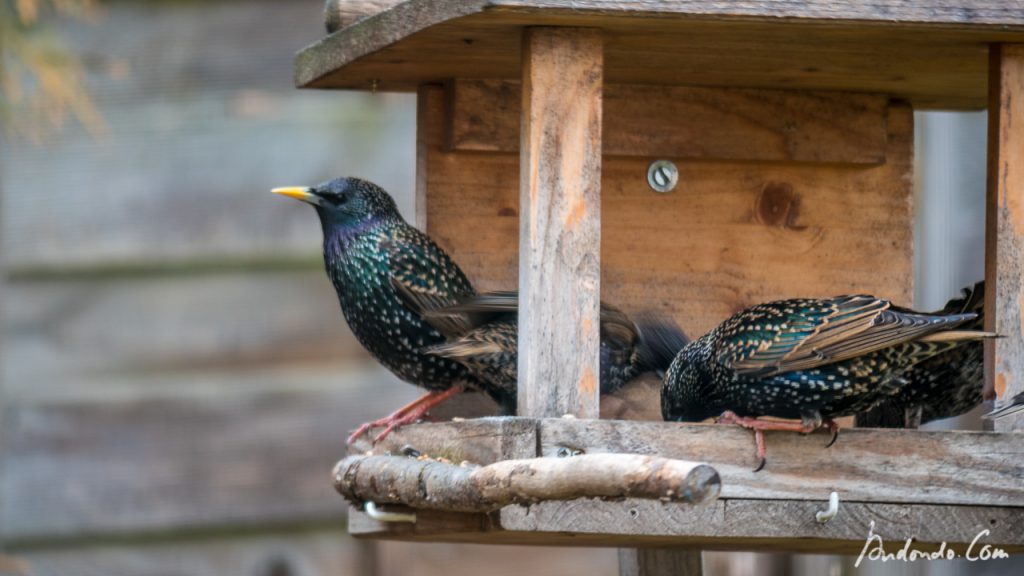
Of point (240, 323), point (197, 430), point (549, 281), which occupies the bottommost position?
point (197, 430)

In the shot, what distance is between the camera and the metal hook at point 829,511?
3.01 meters

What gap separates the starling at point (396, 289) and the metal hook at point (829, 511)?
0.81 m

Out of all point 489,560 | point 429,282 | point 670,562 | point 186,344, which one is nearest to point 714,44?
point 429,282

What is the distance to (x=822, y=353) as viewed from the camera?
3205 millimetres

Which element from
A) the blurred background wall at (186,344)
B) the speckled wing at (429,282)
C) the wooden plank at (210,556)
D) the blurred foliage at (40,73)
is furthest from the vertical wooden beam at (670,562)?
the blurred foliage at (40,73)

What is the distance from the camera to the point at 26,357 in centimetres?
583

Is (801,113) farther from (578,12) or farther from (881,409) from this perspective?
(578,12)

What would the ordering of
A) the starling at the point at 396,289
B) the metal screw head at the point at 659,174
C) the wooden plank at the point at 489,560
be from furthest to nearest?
1. the wooden plank at the point at 489,560
2. the metal screw head at the point at 659,174
3. the starling at the point at 396,289

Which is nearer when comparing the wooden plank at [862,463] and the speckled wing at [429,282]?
the wooden plank at [862,463]

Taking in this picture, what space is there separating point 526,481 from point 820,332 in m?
0.84

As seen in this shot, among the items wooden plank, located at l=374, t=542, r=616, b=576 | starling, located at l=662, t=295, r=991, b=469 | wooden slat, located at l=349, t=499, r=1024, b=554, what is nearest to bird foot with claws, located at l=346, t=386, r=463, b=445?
wooden slat, located at l=349, t=499, r=1024, b=554

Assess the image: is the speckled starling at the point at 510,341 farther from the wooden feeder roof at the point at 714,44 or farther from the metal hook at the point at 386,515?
the wooden feeder roof at the point at 714,44

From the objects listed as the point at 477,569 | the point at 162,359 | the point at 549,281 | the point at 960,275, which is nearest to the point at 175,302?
the point at 162,359

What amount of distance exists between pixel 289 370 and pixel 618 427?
297 cm
